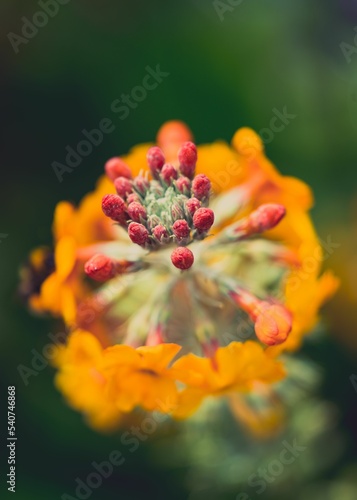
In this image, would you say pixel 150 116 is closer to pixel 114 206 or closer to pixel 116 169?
pixel 116 169

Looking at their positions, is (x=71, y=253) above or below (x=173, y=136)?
below

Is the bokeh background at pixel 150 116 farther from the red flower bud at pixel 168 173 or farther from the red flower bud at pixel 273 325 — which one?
the red flower bud at pixel 168 173

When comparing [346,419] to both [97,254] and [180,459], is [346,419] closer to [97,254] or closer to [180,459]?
[180,459]

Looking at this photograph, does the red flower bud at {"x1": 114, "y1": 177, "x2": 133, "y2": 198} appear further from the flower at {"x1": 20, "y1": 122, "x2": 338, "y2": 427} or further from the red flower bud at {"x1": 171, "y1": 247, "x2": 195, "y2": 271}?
the red flower bud at {"x1": 171, "y1": 247, "x2": 195, "y2": 271}

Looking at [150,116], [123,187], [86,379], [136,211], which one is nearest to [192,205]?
[136,211]

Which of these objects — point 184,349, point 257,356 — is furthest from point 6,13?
point 257,356

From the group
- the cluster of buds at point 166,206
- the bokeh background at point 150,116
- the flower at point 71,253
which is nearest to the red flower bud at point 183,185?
the cluster of buds at point 166,206

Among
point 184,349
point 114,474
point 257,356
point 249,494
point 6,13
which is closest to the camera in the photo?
point 257,356
